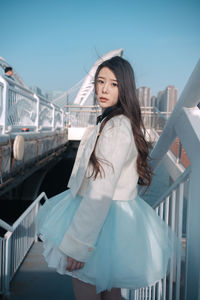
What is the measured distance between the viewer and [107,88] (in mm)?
1159

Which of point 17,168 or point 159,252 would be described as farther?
point 17,168

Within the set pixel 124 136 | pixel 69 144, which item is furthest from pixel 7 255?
pixel 69 144

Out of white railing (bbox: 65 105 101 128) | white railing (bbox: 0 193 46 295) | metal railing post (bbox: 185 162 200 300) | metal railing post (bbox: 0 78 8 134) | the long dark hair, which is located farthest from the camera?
white railing (bbox: 65 105 101 128)

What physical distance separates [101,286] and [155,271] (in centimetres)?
24

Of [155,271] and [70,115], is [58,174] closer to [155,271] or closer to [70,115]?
[70,115]

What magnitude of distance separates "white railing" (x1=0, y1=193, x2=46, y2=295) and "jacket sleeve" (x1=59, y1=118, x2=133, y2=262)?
78.3 inches

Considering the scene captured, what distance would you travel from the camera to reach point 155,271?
1045 mm

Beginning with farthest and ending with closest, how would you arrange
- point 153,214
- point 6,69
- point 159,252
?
1. point 6,69
2. point 153,214
3. point 159,252

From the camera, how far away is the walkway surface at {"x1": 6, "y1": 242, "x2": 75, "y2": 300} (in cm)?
278

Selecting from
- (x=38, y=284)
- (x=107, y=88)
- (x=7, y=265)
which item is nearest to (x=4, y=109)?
(x=7, y=265)

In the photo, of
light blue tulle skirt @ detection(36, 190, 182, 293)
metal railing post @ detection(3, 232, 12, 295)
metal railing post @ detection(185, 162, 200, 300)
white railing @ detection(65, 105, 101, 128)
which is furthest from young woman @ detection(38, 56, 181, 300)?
white railing @ detection(65, 105, 101, 128)

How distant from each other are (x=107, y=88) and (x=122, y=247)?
69 cm

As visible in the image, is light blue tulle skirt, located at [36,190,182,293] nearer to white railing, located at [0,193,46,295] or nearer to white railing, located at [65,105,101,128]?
white railing, located at [0,193,46,295]

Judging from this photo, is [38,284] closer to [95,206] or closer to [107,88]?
[95,206]
